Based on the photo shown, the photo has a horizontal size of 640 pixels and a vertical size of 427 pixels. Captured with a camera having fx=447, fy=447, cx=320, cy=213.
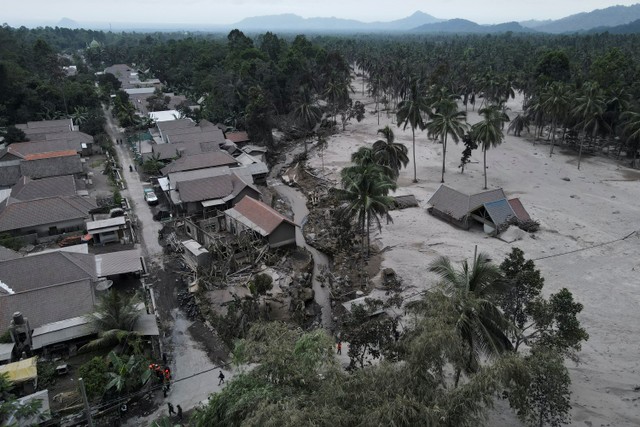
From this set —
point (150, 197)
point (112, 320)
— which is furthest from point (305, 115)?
point (112, 320)

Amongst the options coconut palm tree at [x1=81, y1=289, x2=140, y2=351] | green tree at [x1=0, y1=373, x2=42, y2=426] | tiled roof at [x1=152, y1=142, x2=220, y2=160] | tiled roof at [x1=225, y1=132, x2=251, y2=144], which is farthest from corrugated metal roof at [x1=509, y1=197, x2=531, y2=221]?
tiled roof at [x1=225, y1=132, x2=251, y2=144]

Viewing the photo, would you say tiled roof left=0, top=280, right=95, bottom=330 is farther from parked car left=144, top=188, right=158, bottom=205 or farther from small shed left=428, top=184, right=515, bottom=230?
small shed left=428, top=184, right=515, bottom=230

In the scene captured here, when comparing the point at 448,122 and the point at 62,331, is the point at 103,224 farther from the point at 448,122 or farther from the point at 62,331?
the point at 448,122

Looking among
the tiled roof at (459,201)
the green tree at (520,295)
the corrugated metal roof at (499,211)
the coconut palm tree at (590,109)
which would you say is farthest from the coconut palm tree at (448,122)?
the green tree at (520,295)

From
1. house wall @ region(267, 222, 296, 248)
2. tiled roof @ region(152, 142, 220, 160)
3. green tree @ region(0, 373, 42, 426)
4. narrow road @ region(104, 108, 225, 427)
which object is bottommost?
narrow road @ region(104, 108, 225, 427)

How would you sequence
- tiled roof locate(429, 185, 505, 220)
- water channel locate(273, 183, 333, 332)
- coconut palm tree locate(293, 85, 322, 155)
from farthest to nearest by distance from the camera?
coconut palm tree locate(293, 85, 322, 155) < tiled roof locate(429, 185, 505, 220) < water channel locate(273, 183, 333, 332)

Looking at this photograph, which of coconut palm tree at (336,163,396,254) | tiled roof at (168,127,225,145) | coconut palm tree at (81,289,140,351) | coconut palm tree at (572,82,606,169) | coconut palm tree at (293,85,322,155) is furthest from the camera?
coconut palm tree at (293,85,322,155)
